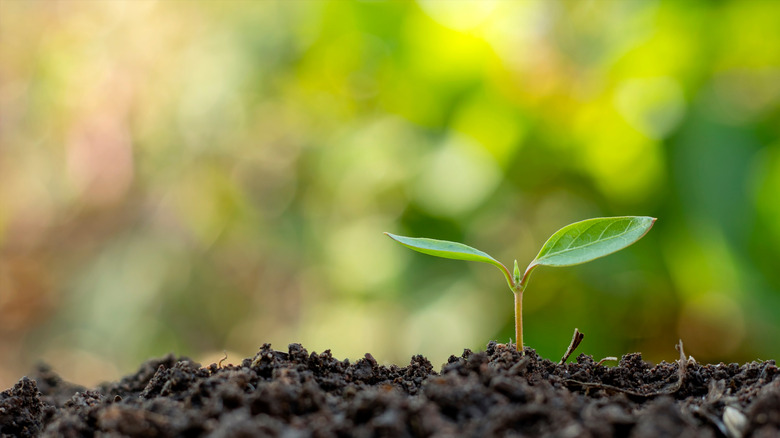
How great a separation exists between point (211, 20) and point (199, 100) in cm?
42

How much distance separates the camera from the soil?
15.3 inches

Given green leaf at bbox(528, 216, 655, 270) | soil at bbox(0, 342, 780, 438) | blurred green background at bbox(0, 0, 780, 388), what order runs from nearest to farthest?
soil at bbox(0, 342, 780, 438) < green leaf at bbox(528, 216, 655, 270) < blurred green background at bbox(0, 0, 780, 388)

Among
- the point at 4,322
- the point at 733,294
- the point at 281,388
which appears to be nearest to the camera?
the point at 281,388

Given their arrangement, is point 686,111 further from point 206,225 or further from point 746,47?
point 206,225

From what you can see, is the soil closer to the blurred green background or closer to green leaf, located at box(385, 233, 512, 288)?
green leaf, located at box(385, 233, 512, 288)

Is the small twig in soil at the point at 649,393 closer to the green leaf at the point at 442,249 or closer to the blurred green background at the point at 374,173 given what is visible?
the green leaf at the point at 442,249

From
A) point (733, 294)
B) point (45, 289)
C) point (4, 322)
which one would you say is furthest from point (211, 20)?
point (733, 294)

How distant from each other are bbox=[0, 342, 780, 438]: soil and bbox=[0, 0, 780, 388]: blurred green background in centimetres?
142

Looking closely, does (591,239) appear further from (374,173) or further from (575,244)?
(374,173)

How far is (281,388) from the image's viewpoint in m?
0.44

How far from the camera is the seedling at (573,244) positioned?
50 centimetres

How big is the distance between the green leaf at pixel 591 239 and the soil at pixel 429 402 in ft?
0.28

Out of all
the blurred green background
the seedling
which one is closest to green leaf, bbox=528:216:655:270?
the seedling

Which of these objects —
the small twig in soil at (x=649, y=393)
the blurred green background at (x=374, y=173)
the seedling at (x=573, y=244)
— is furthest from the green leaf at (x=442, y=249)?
the blurred green background at (x=374, y=173)
